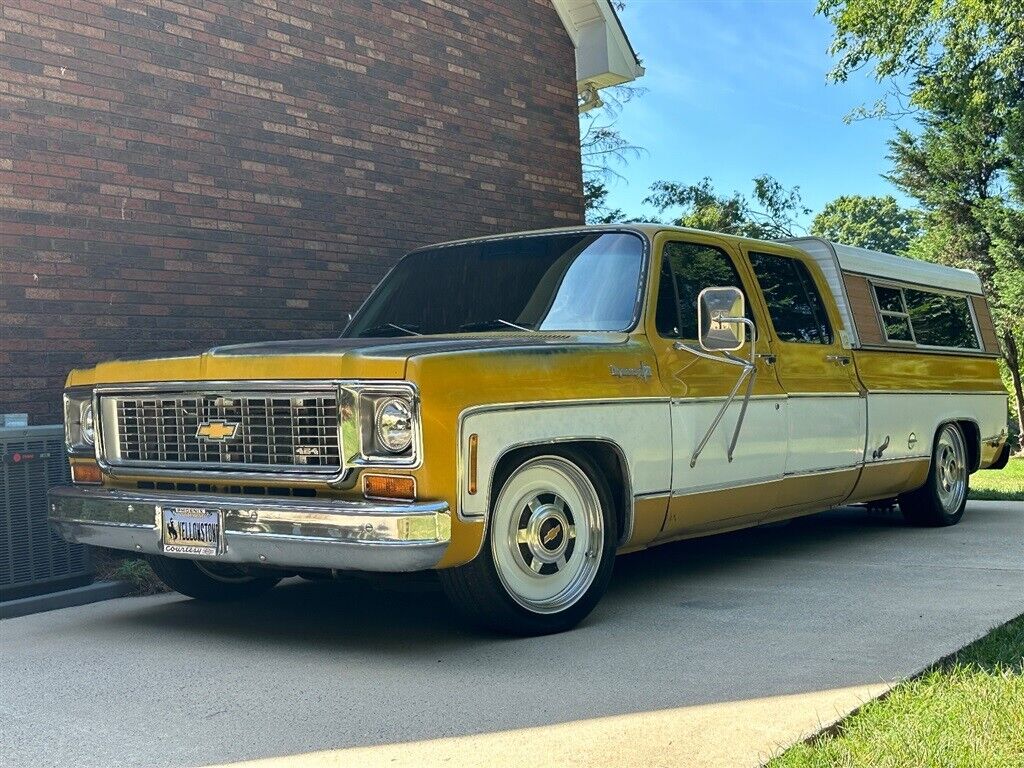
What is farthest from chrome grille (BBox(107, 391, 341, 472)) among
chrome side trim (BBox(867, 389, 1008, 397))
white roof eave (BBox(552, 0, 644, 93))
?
white roof eave (BBox(552, 0, 644, 93))

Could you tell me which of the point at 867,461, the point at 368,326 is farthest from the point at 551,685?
the point at 867,461

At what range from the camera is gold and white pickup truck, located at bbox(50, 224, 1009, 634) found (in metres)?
4.81

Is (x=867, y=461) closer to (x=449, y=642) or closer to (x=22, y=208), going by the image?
(x=449, y=642)

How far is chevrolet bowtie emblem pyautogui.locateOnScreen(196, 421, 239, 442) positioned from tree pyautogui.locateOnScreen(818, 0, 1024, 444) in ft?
65.1

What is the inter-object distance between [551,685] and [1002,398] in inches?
273

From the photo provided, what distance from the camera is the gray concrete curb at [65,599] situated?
6266mm

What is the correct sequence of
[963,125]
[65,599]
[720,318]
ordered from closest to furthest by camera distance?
[720,318], [65,599], [963,125]

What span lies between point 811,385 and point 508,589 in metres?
2.78

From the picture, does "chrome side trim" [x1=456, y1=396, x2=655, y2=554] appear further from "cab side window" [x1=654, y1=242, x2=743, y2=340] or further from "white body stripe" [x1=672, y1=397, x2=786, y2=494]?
"cab side window" [x1=654, y1=242, x2=743, y2=340]

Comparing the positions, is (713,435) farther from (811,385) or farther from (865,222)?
(865,222)

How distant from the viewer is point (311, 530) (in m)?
4.78

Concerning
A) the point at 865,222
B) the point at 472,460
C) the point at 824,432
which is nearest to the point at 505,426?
the point at 472,460

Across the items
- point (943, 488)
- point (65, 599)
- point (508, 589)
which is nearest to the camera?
point (508, 589)

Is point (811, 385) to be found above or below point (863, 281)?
below
